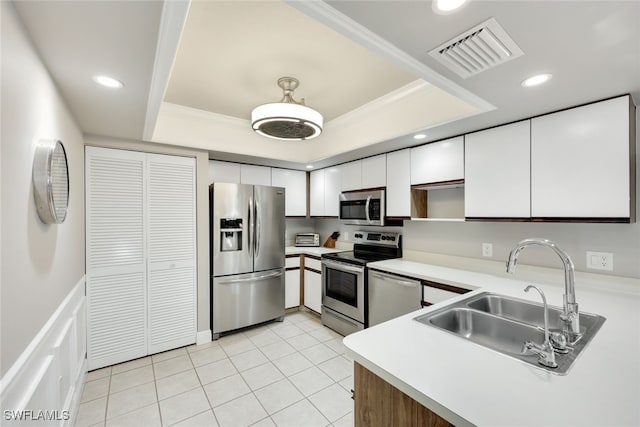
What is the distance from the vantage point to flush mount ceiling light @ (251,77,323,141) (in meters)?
1.99

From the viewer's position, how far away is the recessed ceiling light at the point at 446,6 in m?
0.96

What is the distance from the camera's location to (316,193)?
4.14m

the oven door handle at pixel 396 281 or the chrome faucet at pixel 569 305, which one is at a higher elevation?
the chrome faucet at pixel 569 305

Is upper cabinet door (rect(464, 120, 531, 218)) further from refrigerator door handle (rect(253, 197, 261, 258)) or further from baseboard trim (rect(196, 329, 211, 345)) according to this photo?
baseboard trim (rect(196, 329, 211, 345))

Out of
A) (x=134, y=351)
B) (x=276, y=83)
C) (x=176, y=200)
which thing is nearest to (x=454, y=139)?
(x=276, y=83)

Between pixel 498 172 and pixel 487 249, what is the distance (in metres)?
0.74

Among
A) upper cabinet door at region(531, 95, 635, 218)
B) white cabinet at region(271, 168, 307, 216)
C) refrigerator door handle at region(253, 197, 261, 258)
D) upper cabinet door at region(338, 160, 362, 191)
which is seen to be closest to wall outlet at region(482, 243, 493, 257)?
upper cabinet door at region(531, 95, 635, 218)

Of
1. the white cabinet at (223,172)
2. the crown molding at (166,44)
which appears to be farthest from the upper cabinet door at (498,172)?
the white cabinet at (223,172)

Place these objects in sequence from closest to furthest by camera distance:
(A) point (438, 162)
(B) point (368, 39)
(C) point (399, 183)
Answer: (B) point (368, 39), (A) point (438, 162), (C) point (399, 183)

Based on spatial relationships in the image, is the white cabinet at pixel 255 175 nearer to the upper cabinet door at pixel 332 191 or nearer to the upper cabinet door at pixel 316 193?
the upper cabinet door at pixel 316 193

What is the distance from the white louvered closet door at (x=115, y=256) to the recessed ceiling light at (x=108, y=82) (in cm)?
121

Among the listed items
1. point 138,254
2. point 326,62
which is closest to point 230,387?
point 138,254

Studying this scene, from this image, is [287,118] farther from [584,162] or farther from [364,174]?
[584,162]

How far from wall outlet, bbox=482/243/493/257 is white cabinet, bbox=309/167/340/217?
1840 millimetres
